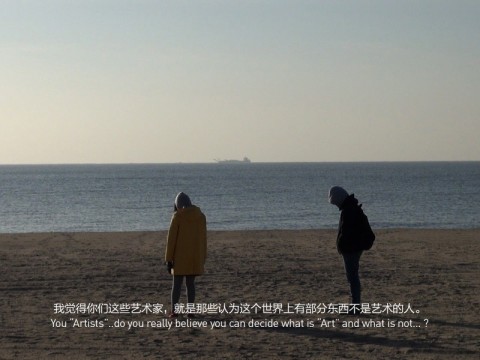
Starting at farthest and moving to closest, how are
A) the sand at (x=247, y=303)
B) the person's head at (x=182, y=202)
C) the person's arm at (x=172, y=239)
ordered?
the person's head at (x=182, y=202)
the person's arm at (x=172, y=239)
the sand at (x=247, y=303)

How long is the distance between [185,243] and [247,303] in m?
1.60

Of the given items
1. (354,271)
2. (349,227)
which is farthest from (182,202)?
(354,271)

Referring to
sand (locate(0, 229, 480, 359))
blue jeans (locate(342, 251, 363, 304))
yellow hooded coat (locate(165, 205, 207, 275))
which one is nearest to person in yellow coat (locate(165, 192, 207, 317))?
yellow hooded coat (locate(165, 205, 207, 275))

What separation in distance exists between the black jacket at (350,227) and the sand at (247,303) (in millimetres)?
841

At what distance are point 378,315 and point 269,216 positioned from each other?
112 feet

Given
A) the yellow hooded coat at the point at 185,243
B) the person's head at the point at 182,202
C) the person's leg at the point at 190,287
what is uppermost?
the person's head at the point at 182,202

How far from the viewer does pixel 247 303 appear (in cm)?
1039

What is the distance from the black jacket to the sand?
84cm

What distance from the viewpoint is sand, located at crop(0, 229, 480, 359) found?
7844 mm

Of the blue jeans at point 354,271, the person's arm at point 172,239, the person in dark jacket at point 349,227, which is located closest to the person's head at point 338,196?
the person in dark jacket at point 349,227

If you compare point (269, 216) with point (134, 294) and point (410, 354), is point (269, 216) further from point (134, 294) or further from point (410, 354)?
point (410, 354)

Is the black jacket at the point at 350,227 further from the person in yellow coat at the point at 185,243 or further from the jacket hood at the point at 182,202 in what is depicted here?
the jacket hood at the point at 182,202

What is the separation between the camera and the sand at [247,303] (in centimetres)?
784

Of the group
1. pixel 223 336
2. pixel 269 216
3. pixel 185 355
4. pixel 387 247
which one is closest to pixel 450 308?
pixel 223 336
